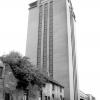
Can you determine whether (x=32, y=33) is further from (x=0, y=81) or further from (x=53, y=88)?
(x=0, y=81)

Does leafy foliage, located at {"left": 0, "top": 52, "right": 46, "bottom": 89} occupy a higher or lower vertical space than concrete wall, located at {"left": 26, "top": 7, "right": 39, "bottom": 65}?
lower

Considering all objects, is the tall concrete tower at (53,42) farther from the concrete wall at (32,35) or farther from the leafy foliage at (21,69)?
the leafy foliage at (21,69)

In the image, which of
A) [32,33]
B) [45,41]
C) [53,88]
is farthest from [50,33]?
[53,88]

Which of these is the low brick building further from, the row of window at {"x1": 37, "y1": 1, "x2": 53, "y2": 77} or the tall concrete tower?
the row of window at {"x1": 37, "y1": 1, "x2": 53, "y2": 77}

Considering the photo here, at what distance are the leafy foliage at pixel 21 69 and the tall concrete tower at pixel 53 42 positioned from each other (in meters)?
41.8

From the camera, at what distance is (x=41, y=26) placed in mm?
85625

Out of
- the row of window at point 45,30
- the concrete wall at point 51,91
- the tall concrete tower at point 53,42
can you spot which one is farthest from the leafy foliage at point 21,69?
the row of window at point 45,30

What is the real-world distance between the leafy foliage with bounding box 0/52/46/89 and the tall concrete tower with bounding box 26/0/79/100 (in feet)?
137

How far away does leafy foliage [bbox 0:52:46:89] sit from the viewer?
23.5 m

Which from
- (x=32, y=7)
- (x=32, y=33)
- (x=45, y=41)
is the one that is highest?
(x=32, y=7)

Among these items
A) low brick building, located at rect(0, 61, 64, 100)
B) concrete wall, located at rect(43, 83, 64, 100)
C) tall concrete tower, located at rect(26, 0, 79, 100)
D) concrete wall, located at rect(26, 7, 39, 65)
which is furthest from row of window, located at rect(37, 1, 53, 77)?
low brick building, located at rect(0, 61, 64, 100)

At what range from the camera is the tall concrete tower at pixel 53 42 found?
227 feet

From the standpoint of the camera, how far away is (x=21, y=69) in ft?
77.3

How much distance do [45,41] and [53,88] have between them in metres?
45.7
